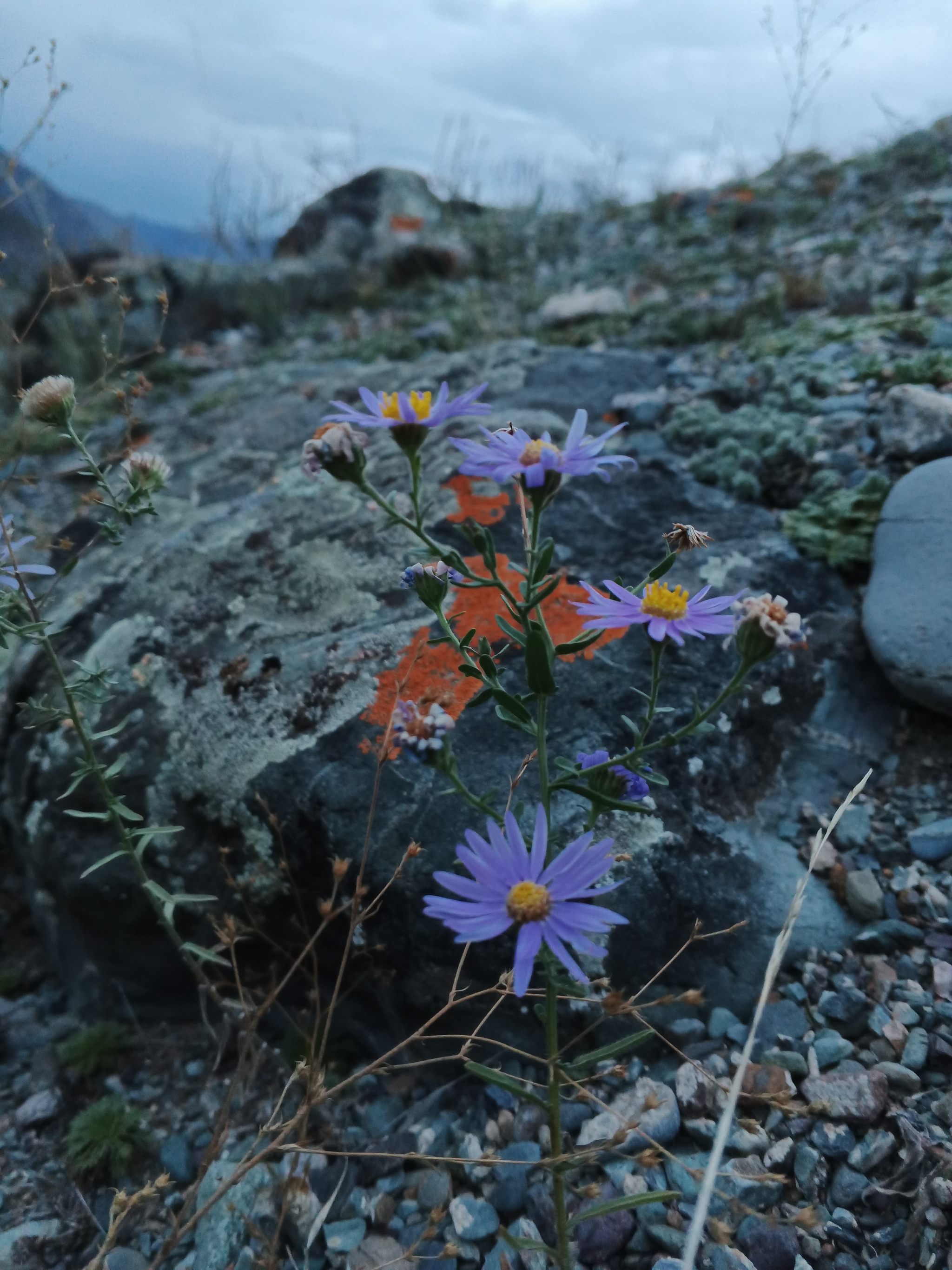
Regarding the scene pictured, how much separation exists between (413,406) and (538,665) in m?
0.41

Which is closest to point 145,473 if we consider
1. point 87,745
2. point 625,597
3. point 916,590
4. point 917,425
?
point 87,745

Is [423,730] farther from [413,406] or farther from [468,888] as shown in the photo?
[413,406]

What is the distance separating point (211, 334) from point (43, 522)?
450 cm

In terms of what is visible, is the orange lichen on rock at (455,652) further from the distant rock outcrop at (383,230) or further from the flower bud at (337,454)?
the distant rock outcrop at (383,230)

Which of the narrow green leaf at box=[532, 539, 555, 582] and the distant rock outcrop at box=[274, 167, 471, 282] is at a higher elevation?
the distant rock outcrop at box=[274, 167, 471, 282]

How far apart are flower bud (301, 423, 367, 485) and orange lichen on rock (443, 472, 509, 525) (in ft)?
4.28

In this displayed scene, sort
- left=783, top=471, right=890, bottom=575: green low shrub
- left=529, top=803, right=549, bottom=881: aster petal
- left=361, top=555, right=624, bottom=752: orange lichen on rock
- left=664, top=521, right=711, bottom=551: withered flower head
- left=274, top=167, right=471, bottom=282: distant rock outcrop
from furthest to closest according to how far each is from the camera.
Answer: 1. left=274, top=167, right=471, bottom=282: distant rock outcrop
2. left=783, top=471, right=890, bottom=575: green low shrub
3. left=361, top=555, right=624, bottom=752: orange lichen on rock
4. left=664, top=521, right=711, bottom=551: withered flower head
5. left=529, top=803, right=549, bottom=881: aster petal

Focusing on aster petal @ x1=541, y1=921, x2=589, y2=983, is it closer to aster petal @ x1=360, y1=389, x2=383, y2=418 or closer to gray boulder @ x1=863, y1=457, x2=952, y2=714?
aster petal @ x1=360, y1=389, x2=383, y2=418

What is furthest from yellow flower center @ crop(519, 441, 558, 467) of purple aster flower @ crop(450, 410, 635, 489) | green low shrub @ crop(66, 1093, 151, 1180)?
green low shrub @ crop(66, 1093, 151, 1180)

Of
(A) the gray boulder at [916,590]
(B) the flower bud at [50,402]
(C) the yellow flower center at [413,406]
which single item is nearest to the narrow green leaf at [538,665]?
(C) the yellow flower center at [413,406]

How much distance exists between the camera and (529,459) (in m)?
1.16

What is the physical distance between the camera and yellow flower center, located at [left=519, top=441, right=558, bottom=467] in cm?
116

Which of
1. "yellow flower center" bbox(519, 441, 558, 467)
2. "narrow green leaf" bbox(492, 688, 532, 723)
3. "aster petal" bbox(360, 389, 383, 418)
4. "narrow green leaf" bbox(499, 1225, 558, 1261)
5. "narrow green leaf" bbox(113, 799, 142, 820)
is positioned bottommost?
"narrow green leaf" bbox(499, 1225, 558, 1261)

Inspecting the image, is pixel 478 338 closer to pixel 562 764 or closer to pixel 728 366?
pixel 728 366
